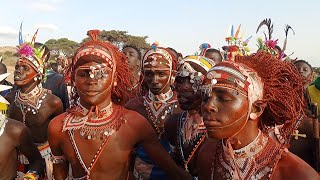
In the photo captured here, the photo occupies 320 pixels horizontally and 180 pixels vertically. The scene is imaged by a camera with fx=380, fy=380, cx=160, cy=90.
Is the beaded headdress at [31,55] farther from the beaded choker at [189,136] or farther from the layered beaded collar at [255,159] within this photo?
the layered beaded collar at [255,159]

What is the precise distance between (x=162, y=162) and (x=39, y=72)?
4.02m

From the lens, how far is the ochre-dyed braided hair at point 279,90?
8.78 ft

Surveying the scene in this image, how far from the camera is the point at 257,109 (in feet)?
8.57

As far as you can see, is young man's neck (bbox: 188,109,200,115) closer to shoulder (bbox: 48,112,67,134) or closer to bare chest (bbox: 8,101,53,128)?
shoulder (bbox: 48,112,67,134)

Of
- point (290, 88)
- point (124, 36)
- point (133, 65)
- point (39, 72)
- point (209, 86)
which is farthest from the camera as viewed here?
point (124, 36)

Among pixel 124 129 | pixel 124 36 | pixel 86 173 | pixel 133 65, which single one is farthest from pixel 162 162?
pixel 124 36

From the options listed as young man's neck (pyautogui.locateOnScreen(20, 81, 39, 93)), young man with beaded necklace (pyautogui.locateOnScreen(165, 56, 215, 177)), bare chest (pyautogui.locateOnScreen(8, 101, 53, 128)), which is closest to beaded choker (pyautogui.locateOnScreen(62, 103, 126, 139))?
young man with beaded necklace (pyautogui.locateOnScreen(165, 56, 215, 177))

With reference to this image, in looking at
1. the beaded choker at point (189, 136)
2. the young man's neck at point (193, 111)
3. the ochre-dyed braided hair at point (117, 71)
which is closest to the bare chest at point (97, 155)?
the ochre-dyed braided hair at point (117, 71)

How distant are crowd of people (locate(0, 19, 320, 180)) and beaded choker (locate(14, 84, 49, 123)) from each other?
0.85 m

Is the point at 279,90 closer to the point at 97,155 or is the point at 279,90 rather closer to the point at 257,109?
the point at 257,109

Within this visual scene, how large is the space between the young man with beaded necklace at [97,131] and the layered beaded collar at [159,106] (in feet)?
4.15

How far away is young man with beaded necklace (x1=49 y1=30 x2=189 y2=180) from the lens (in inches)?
144

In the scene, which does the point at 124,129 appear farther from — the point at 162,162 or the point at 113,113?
the point at 162,162

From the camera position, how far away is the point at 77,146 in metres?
3.69
